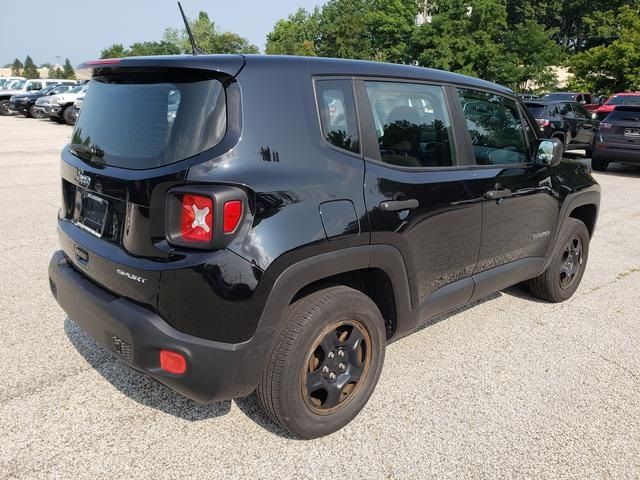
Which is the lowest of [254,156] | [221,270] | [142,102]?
[221,270]

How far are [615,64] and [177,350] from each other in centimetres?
3719

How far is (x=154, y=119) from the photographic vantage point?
2.33 m

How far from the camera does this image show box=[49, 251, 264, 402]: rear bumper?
2.13 m

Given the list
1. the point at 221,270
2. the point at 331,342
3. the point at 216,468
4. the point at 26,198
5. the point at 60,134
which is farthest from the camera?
the point at 60,134

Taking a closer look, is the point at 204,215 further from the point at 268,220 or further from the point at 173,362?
the point at 173,362

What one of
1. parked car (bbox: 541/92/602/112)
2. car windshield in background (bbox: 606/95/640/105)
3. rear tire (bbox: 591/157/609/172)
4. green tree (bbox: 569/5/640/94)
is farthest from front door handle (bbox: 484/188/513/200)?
green tree (bbox: 569/5/640/94)

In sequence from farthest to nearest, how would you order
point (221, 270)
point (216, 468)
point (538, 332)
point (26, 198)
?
point (26, 198), point (538, 332), point (216, 468), point (221, 270)

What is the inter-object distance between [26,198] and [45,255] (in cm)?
312

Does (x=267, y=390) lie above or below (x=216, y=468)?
above

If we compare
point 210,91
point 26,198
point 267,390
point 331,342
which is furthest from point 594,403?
point 26,198

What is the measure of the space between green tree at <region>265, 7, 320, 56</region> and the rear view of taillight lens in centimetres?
7664

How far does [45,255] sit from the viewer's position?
5.12 metres

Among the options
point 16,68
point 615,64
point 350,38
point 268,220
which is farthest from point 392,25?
point 16,68

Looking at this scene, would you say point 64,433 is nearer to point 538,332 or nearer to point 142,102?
point 142,102
